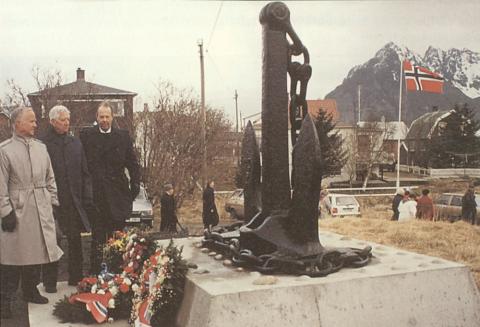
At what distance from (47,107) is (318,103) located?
3093 cm

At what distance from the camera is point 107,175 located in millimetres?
5062

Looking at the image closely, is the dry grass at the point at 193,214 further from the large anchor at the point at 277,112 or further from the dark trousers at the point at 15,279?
the large anchor at the point at 277,112

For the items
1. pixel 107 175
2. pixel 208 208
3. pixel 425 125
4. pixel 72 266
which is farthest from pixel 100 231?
pixel 425 125

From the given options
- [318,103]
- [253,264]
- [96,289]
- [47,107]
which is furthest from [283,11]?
[318,103]

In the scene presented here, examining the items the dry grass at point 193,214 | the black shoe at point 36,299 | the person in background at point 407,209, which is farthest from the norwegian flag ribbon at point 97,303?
the dry grass at point 193,214

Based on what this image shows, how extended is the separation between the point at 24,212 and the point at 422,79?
14.7 metres

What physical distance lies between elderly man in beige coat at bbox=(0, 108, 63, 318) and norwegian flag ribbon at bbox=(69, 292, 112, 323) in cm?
52

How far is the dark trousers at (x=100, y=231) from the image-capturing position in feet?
16.7

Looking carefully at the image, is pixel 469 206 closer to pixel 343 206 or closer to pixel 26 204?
pixel 343 206

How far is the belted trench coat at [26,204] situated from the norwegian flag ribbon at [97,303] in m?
0.52

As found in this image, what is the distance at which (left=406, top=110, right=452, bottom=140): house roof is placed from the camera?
32.8m

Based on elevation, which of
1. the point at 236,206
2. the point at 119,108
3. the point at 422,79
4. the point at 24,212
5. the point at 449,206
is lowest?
the point at 236,206

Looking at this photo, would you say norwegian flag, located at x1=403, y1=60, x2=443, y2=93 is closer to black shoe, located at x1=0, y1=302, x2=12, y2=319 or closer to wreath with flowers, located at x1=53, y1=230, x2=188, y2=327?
wreath with flowers, located at x1=53, y1=230, x2=188, y2=327

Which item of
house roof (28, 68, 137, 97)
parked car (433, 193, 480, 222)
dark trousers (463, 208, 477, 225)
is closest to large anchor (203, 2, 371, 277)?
dark trousers (463, 208, 477, 225)
